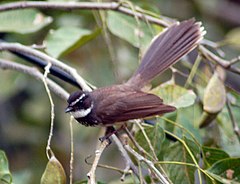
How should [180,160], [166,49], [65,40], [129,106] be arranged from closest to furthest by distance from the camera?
[180,160]
[129,106]
[166,49]
[65,40]

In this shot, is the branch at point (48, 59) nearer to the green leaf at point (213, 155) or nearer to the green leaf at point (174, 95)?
the green leaf at point (174, 95)

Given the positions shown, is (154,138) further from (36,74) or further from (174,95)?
(36,74)

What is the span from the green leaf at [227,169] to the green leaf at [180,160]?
0.08 meters

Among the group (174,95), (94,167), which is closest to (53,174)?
(94,167)

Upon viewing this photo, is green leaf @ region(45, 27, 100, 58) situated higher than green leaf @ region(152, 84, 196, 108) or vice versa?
green leaf @ region(45, 27, 100, 58)

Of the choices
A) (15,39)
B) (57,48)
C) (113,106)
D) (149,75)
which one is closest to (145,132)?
(113,106)

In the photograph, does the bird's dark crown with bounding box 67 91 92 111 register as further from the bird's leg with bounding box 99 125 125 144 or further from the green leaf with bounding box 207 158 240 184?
the green leaf with bounding box 207 158 240 184

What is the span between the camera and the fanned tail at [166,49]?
2350mm

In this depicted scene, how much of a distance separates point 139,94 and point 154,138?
0.25 meters

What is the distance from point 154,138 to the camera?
6.41 ft

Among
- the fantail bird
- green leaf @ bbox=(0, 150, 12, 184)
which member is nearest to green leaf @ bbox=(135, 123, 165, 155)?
the fantail bird

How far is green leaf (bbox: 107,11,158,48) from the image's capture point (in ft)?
8.23

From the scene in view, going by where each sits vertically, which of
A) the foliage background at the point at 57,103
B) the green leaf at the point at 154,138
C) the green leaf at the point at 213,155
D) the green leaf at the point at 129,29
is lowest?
the green leaf at the point at 213,155

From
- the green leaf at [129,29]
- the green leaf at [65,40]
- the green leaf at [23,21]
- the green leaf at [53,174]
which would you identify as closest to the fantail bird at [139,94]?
the green leaf at [129,29]
